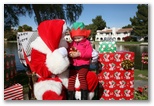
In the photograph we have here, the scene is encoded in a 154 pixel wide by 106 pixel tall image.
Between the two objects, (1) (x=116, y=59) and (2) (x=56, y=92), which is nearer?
(2) (x=56, y=92)

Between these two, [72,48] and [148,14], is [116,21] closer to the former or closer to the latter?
[148,14]

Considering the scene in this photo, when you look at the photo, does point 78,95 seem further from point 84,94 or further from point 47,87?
point 47,87

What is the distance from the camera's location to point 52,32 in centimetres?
176

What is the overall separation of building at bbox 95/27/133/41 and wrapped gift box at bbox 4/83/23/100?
769 millimetres

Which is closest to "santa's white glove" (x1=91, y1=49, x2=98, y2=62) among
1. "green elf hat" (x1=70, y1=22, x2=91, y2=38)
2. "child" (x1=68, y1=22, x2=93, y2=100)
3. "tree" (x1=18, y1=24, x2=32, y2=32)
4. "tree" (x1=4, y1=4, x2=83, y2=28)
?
"child" (x1=68, y1=22, x2=93, y2=100)

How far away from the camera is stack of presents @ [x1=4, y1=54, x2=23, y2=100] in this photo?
2057 millimetres

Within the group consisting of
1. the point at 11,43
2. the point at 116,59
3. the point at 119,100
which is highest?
the point at 11,43

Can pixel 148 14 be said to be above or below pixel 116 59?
above

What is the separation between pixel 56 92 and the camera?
179cm

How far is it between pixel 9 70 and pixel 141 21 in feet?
3.87

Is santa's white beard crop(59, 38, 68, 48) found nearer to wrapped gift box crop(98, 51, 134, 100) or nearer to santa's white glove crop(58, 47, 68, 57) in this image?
santa's white glove crop(58, 47, 68, 57)

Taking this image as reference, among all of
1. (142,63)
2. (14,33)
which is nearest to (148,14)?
(142,63)

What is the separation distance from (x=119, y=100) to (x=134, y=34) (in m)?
0.59

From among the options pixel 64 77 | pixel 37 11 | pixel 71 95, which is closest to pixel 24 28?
pixel 37 11
